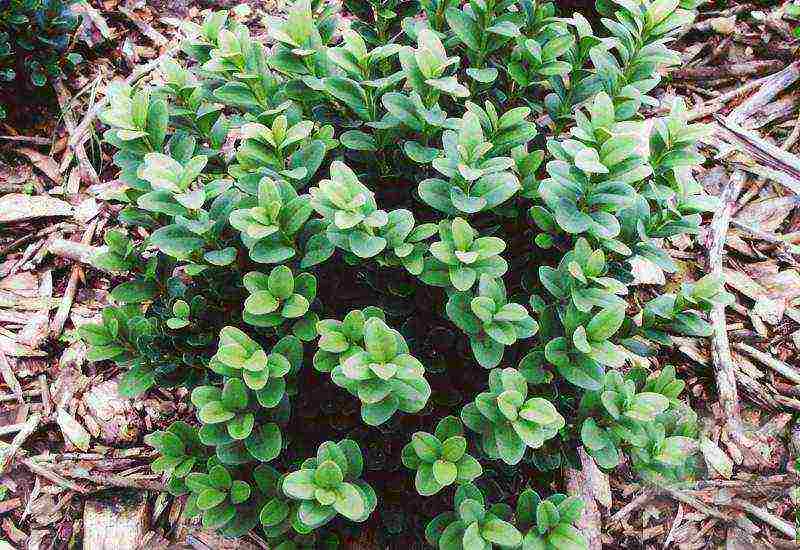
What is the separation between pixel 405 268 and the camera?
253cm

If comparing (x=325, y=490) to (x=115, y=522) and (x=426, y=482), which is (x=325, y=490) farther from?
(x=115, y=522)

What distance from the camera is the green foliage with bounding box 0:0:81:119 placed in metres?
4.09

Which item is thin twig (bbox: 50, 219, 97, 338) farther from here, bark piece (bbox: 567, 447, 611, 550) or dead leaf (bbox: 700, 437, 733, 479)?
dead leaf (bbox: 700, 437, 733, 479)

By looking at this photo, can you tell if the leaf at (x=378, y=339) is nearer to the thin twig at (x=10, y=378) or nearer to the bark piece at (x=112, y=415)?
the bark piece at (x=112, y=415)

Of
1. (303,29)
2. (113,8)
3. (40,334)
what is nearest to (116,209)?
(40,334)

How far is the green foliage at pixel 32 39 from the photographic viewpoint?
13.4 ft

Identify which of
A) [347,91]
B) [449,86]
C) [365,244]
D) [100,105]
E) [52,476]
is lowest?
[52,476]

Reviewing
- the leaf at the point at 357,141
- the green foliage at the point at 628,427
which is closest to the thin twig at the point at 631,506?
the green foliage at the point at 628,427

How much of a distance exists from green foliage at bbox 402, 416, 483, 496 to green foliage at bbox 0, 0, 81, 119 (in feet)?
11.5

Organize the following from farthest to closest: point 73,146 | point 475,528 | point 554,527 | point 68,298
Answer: point 73,146
point 68,298
point 554,527
point 475,528

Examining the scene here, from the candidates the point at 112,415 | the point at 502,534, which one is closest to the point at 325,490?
the point at 502,534

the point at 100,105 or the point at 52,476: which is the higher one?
the point at 100,105

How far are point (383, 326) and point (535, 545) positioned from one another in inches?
33.6

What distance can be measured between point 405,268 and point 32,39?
10.5 ft
